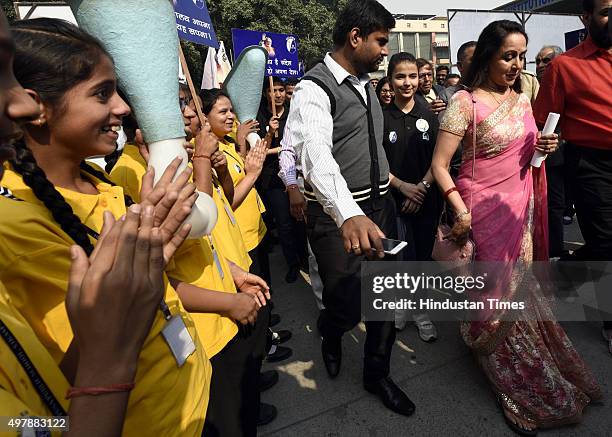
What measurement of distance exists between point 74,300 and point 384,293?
198 centimetres

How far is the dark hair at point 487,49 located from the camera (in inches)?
76.9

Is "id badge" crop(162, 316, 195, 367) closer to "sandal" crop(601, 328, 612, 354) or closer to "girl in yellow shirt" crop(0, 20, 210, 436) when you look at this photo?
"girl in yellow shirt" crop(0, 20, 210, 436)

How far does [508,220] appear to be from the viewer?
208cm

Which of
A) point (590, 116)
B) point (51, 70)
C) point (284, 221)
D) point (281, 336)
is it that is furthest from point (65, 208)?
point (284, 221)

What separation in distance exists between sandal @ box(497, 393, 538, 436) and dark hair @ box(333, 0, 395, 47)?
181 cm

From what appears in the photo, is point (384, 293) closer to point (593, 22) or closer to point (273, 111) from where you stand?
point (593, 22)

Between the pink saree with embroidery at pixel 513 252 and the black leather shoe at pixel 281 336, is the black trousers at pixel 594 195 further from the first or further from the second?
the black leather shoe at pixel 281 336

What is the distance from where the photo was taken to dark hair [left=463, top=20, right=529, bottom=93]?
1.95 meters

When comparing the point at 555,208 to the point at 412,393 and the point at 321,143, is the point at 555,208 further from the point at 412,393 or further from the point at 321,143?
the point at 321,143

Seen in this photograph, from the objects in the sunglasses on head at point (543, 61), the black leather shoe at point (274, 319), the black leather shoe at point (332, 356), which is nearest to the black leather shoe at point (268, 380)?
the black leather shoe at point (332, 356)

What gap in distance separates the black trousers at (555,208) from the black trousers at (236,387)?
3.18m

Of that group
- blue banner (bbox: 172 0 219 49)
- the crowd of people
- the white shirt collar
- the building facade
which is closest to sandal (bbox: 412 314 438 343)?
the crowd of people

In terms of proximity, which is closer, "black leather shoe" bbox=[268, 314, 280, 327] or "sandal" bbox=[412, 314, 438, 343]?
"sandal" bbox=[412, 314, 438, 343]

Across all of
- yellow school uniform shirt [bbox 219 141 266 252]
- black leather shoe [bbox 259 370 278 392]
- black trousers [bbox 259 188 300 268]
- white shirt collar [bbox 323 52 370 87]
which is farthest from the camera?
black trousers [bbox 259 188 300 268]
